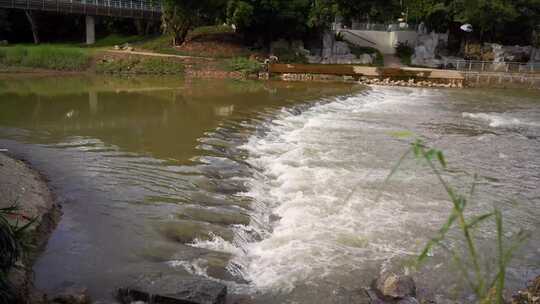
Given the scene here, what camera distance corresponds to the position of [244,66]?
106 ft

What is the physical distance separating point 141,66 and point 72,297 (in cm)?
2737

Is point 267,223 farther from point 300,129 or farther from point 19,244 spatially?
point 300,129

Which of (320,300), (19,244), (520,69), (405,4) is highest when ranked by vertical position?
(405,4)

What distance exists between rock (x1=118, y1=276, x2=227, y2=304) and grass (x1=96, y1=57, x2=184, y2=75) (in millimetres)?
26614

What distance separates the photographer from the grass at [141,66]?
31.2 metres

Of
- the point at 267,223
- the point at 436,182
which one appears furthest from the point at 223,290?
the point at 436,182

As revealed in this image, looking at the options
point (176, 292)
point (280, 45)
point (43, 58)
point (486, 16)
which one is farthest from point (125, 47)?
Result: point (176, 292)

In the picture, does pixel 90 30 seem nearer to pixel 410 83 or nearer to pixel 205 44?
pixel 205 44

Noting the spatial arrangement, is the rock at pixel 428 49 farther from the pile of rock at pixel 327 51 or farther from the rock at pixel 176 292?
the rock at pixel 176 292

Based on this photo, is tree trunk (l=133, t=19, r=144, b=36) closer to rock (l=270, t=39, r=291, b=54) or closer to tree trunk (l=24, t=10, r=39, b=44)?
tree trunk (l=24, t=10, r=39, b=44)

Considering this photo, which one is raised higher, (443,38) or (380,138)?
(443,38)

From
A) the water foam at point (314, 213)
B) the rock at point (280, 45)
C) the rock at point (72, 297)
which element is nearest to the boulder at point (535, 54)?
the rock at point (280, 45)

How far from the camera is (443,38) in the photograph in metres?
44.0

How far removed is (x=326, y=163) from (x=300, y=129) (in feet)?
14.5
